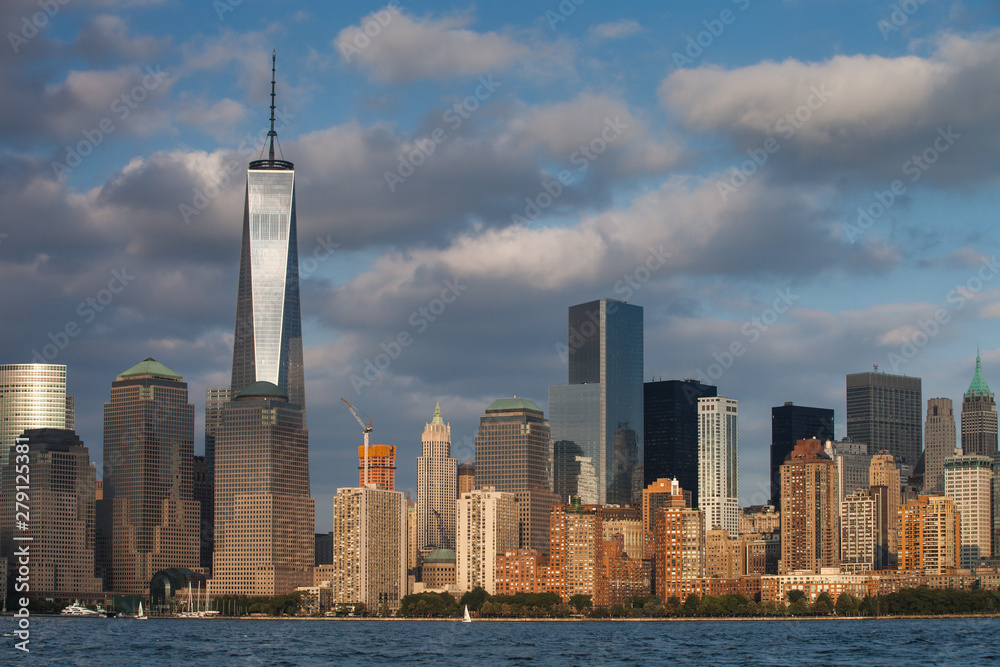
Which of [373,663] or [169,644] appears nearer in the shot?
[373,663]

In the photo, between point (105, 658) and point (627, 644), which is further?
point (627, 644)

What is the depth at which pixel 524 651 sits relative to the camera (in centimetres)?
17962

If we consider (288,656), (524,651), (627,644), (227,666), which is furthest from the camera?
(627,644)

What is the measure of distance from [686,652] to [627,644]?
1799cm

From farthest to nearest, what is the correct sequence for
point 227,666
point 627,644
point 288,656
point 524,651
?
point 627,644 → point 524,651 → point 288,656 → point 227,666

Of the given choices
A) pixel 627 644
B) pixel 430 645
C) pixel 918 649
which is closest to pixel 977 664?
pixel 918 649

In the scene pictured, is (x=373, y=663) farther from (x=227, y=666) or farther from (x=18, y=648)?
(x=18, y=648)

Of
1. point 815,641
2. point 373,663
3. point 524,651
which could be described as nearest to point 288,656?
point 373,663

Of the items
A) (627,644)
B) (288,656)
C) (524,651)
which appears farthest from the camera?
(627,644)

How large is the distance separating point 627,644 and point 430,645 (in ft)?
81.1

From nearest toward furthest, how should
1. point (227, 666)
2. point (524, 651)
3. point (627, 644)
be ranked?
1. point (227, 666)
2. point (524, 651)
3. point (627, 644)

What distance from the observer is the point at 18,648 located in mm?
172500

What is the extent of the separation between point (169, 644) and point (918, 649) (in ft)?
300

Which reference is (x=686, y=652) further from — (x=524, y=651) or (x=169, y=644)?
(x=169, y=644)
